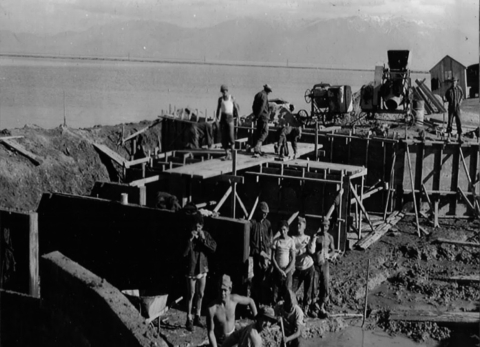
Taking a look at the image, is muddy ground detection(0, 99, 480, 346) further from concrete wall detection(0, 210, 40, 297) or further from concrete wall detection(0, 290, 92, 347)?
concrete wall detection(0, 210, 40, 297)

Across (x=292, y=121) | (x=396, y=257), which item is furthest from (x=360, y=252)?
(x=292, y=121)

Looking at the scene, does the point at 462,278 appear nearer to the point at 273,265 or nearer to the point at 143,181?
the point at 273,265

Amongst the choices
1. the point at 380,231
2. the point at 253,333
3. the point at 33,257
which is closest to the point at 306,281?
the point at 253,333

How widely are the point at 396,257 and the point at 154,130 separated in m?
15.8

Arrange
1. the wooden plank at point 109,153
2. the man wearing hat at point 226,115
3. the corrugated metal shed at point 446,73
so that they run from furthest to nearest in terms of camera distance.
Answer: the corrugated metal shed at point 446,73 → the wooden plank at point 109,153 → the man wearing hat at point 226,115

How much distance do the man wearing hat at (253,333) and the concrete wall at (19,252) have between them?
341cm

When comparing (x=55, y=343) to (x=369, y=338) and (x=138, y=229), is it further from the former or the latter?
(x=369, y=338)

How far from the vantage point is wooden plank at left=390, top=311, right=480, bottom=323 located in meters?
15.1

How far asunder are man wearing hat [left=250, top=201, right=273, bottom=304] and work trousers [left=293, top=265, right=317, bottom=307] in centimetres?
56

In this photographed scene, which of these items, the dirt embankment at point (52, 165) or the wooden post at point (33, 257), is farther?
the dirt embankment at point (52, 165)

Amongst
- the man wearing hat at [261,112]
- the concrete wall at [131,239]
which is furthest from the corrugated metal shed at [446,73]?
the concrete wall at [131,239]

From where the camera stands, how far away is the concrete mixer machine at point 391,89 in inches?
1121

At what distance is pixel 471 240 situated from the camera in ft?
70.4

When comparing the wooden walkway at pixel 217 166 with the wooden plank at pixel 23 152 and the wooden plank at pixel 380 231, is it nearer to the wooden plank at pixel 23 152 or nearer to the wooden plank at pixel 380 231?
the wooden plank at pixel 380 231
